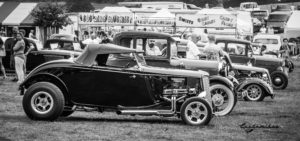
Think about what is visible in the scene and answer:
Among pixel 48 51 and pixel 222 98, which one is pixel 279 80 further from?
pixel 222 98

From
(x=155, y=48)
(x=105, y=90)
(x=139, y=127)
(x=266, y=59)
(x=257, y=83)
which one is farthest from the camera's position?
(x=266, y=59)

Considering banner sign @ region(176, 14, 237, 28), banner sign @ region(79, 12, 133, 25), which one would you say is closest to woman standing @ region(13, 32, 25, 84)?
banner sign @ region(79, 12, 133, 25)

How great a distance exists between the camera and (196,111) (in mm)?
11586

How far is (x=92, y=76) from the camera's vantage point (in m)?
11.6

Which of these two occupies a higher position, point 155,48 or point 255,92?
point 155,48

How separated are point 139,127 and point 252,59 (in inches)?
380

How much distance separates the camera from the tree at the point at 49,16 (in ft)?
127

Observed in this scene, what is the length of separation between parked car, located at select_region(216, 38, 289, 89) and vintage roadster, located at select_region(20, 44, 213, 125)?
26.3 feet

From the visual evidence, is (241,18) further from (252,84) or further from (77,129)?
(77,129)

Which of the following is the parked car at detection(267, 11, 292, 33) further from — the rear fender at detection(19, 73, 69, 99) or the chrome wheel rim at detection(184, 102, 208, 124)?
the rear fender at detection(19, 73, 69, 99)

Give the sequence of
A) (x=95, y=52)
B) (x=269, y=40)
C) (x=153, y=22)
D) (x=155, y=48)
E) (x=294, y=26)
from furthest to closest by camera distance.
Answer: (x=294, y=26), (x=269, y=40), (x=153, y=22), (x=155, y=48), (x=95, y=52)

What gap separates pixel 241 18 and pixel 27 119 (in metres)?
30.8

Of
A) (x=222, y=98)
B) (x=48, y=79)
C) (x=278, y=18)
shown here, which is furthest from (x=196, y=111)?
(x=278, y=18)

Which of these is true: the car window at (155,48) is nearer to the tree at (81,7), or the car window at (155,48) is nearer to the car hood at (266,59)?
the car hood at (266,59)
